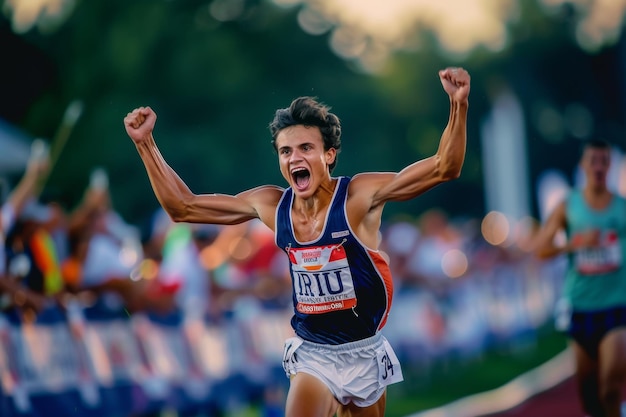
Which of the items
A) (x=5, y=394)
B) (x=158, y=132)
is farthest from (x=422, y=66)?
(x=5, y=394)

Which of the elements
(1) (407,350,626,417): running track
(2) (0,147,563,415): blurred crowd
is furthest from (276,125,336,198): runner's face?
(1) (407,350,626,417): running track

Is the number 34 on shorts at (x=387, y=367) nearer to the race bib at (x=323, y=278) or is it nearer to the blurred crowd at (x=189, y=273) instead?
the race bib at (x=323, y=278)

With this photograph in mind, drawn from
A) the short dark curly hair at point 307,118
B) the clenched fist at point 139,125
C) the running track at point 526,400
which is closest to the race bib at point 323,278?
the short dark curly hair at point 307,118

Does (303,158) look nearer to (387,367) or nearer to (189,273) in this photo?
(387,367)

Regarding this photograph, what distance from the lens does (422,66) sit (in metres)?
33.6

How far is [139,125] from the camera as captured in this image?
6.02 meters

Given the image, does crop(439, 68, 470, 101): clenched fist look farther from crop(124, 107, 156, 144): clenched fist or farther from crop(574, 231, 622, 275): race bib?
crop(574, 231, 622, 275): race bib

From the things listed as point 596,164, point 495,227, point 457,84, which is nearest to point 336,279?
point 457,84

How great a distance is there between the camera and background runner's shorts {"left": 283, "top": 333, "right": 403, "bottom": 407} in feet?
19.8

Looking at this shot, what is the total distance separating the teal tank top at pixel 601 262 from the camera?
8695 mm

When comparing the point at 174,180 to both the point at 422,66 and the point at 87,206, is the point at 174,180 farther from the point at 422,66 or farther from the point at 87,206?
the point at 422,66

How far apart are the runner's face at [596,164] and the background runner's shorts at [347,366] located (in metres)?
3.30

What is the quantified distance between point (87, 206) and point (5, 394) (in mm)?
1784

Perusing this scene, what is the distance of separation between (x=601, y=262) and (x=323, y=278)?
136 inches
